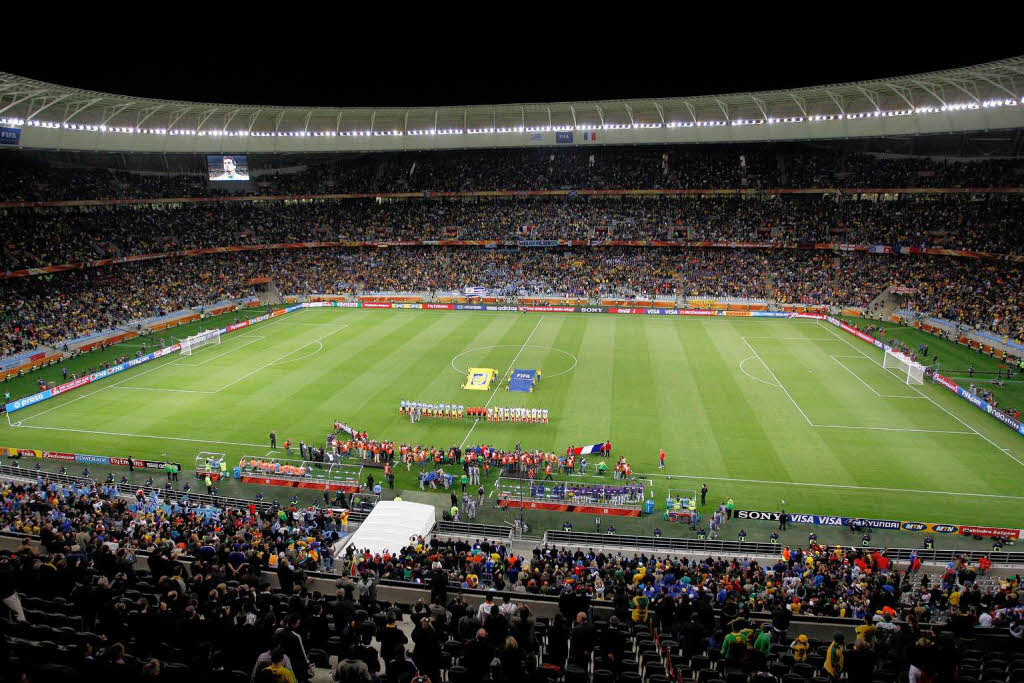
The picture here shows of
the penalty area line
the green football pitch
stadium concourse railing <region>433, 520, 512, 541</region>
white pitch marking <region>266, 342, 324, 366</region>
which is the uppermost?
white pitch marking <region>266, 342, 324, 366</region>

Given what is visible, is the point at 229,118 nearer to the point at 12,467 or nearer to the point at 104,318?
the point at 104,318

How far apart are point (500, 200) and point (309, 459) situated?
5719cm

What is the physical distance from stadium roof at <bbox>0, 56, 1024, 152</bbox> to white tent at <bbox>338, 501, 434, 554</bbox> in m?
46.7

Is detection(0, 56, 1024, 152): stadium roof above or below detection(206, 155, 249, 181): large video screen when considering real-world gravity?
above

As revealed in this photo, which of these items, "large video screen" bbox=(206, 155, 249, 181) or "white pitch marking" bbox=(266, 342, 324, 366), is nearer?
"white pitch marking" bbox=(266, 342, 324, 366)

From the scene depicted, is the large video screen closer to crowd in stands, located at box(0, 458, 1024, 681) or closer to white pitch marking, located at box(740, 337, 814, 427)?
white pitch marking, located at box(740, 337, 814, 427)

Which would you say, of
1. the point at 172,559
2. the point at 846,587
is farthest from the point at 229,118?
the point at 846,587

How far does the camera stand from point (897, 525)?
2191cm

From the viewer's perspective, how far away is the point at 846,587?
1591cm

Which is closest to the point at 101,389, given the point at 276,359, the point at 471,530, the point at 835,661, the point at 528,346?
the point at 276,359

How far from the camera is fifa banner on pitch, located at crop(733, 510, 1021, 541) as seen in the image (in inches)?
840

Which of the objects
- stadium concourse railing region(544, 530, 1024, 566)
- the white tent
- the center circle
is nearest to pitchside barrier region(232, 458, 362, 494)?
the white tent

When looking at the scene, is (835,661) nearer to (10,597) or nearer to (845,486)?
(10,597)

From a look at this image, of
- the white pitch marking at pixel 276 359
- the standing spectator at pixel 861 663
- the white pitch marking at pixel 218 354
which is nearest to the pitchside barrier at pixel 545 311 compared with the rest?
the white pitch marking at pixel 218 354
